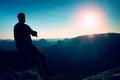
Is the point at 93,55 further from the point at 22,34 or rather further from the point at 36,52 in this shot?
the point at 22,34

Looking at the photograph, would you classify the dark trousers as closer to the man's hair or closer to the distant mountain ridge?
the man's hair

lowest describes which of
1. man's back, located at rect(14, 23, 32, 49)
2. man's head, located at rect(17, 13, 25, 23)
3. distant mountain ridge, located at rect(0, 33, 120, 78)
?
distant mountain ridge, located at rect(0, 33, 120, 78)

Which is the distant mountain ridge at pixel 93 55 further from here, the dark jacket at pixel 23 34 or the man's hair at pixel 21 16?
the man's hair at pixel 21 16

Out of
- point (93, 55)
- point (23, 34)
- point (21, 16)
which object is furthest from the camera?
point (93, 55)

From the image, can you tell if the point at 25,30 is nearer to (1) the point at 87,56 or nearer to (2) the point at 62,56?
(1) the point at 87,56

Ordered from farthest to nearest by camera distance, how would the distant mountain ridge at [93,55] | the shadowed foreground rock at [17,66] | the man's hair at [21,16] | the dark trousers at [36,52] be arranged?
the distant mountain ridge at [93,55]
the dark trousers at [36,52]
the man's hair at [21,16]
the shadowed foreground rock at [17,66]

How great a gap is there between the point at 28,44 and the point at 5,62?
160cm

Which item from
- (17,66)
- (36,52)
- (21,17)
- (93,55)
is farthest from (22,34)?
(93,55)

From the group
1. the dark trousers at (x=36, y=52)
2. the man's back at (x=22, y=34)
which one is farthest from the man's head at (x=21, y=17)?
the dark trousers at (x=36, y=52)

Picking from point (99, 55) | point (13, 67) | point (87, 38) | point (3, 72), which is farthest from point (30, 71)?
point (87, 38)

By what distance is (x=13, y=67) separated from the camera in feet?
33.8

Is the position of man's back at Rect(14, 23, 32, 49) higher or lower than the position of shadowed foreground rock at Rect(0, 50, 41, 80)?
higher

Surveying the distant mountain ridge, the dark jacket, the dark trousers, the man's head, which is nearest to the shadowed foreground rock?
the dark trousers

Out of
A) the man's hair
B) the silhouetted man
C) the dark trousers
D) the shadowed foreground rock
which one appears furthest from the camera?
the dark trousers
